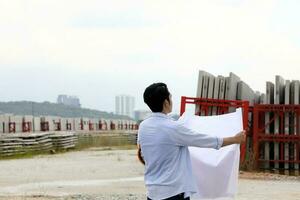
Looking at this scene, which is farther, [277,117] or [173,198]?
[277,117]

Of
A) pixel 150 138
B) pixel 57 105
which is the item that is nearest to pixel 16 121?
pixel 150 138

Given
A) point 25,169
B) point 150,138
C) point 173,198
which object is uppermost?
point 150,138

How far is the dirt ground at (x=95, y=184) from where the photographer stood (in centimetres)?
1281

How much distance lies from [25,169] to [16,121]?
66.5 ft

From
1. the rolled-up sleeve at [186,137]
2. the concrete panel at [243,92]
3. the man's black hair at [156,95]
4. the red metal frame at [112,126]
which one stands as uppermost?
the concrete panel at [243,92]

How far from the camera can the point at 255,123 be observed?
17.7 m

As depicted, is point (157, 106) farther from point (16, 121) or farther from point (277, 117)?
point (16, 121)

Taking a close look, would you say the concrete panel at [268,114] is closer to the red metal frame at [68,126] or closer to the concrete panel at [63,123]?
the concrete panel at [63,123]

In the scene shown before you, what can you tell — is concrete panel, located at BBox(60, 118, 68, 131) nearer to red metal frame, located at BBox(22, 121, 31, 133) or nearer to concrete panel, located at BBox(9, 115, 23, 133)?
red metal frame, located at BBox(22, 121, 31, 133)

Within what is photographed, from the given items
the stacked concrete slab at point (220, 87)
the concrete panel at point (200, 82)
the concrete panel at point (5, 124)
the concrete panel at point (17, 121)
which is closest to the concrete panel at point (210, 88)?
the stacked concrete slab at point (220, 87)

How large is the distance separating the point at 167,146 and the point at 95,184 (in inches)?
440

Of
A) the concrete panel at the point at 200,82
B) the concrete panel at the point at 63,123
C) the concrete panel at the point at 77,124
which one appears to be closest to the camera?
the concrete panel at the point at 200,82

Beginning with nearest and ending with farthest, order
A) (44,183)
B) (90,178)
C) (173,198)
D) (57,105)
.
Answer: (173,198) → (44,183) → (90,178) → (57,105)

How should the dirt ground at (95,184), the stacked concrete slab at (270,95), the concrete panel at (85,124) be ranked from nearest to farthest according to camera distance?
the dirt ground at (95,184)
the stacked concrete slab at (270,95)
the concrete panel at (85,124)
